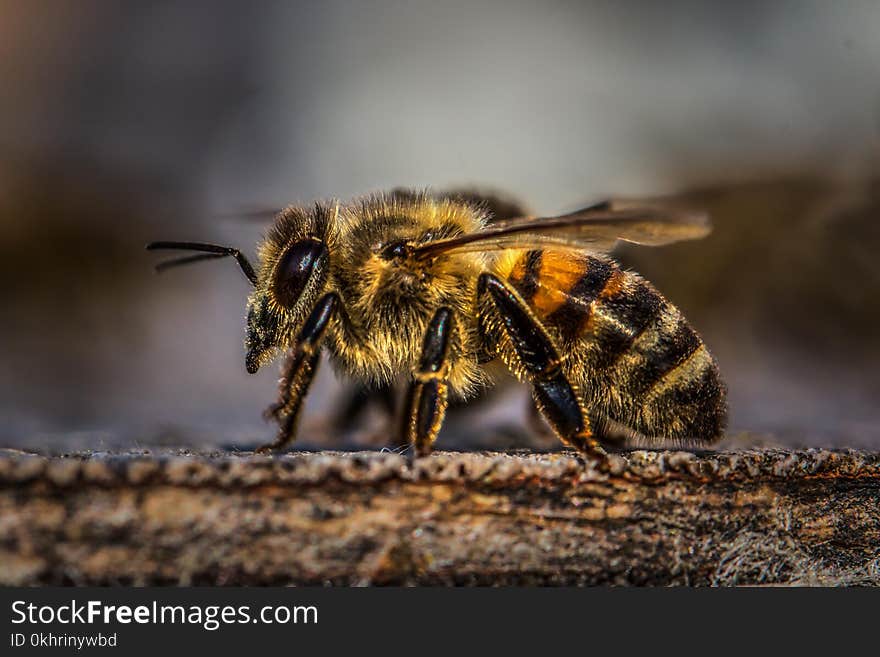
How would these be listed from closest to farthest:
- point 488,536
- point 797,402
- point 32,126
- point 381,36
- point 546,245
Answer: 1. point 488,536
2. point 546,245
3. point 797,402
4. point 32,126
5. point 381,36

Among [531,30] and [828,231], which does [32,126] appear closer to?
[531,30]

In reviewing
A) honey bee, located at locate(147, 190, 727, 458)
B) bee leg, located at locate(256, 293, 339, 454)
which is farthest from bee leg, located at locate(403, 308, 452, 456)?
bee leg, located at locate(256, 293, 339, 454)

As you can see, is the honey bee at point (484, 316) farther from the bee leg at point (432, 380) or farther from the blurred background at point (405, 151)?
the blurred background at point (405, 151)

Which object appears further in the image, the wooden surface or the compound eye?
the compound eye

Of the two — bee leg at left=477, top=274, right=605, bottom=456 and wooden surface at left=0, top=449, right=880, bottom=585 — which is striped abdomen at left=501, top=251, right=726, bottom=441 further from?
wooden surface at left=0, top=449, right=880, bottom=585

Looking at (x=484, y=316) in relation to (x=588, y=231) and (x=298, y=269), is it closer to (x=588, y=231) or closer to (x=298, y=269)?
(x=588, y=231)

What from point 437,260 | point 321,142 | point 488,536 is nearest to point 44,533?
point 488,536
